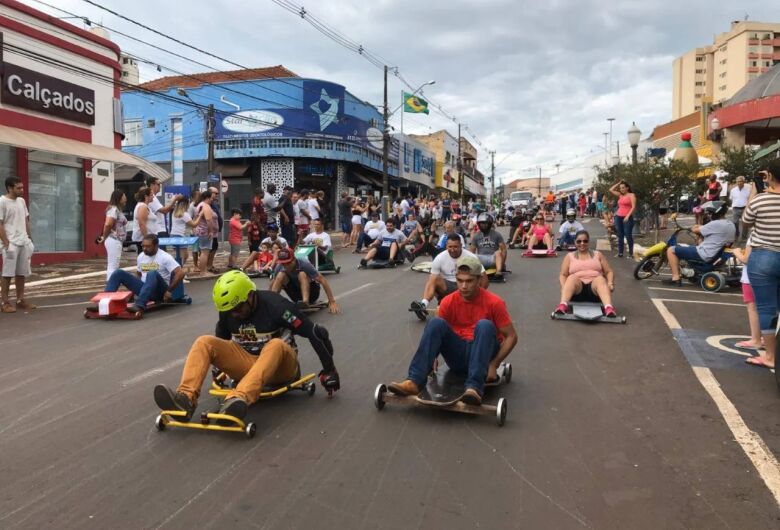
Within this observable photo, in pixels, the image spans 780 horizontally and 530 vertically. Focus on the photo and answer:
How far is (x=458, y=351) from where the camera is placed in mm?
5055

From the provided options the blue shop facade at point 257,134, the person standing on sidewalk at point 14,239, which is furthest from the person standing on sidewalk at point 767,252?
the blue shop facade at point 257,134

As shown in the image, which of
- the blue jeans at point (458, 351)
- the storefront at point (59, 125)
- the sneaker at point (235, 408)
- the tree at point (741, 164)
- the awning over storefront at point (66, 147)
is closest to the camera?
the sneaker at point (235, 408)

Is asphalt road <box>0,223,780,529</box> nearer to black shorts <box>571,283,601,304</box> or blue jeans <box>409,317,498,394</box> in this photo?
blue jeans <box>409,317,498,394</box>

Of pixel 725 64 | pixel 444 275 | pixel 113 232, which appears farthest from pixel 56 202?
pixel 725 64

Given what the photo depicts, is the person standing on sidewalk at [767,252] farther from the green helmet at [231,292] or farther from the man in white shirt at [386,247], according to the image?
the man in white shirt at [386,247]

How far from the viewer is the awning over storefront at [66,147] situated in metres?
15.0

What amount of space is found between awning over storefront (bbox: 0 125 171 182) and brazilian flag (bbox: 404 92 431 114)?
24.7 m

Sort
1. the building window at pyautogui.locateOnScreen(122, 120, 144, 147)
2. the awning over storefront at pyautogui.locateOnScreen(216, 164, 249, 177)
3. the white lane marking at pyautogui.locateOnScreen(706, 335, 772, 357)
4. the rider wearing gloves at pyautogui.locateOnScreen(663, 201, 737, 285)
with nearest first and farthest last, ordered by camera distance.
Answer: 1. the white lane marking at pyautogui.locateOnScreen(706, 335, 772, 357)
2. the rider wearing gloves at pyautogui.locateOnScreen(663, 201, 737, 285)
3. the awning over storefront at pyautogui.locateOnScreen(216, 164, 249, 177)
4. the building window at pyautogui.locateOnScreen(122, 120, 144, 147)

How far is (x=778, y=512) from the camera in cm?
320

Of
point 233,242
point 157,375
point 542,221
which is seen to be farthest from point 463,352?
point 542,221

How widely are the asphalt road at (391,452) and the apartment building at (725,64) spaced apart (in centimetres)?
9081

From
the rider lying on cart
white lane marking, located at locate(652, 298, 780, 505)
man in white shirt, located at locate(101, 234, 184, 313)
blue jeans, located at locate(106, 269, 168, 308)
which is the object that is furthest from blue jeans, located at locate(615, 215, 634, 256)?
blue jeans, located at locate(106, 269, 168, 308)

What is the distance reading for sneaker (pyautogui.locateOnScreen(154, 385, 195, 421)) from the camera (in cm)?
426

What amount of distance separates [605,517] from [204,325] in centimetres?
631
